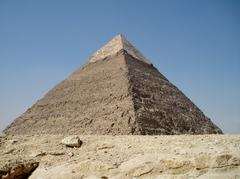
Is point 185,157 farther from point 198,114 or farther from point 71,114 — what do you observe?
point 198,114

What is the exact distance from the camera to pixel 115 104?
133 feet

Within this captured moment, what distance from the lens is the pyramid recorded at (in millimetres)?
36719

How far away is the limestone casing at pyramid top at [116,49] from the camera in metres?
56.4

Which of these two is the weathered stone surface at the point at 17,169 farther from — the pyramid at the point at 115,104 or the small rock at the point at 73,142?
the pyramid at the point at 115,104

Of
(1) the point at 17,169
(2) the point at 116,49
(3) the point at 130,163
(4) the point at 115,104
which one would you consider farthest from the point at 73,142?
(2) the point at 116,49

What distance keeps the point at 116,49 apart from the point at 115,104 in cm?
1752

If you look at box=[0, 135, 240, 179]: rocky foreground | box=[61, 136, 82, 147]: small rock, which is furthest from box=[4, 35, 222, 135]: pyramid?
box=[0, 135, 240, 179]: rocky foreground

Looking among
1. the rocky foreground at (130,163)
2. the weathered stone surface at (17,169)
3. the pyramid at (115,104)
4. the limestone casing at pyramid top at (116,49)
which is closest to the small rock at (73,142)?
the rocky foreground at (130,163)

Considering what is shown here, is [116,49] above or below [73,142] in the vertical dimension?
above

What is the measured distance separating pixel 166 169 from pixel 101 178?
92 centimetres

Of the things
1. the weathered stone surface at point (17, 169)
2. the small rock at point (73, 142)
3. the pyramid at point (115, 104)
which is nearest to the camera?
the weathered stone surface at point (17, 169)

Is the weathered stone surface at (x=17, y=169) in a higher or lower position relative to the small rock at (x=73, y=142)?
lower

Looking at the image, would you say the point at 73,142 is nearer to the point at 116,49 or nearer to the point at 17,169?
the point at 17,169

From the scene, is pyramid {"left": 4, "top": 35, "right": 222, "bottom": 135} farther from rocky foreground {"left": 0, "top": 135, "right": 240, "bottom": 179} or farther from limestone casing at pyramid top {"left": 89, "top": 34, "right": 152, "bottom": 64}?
rocky foreground {"left": 0, "top": 135, "right": 240, "bottom": 179}
